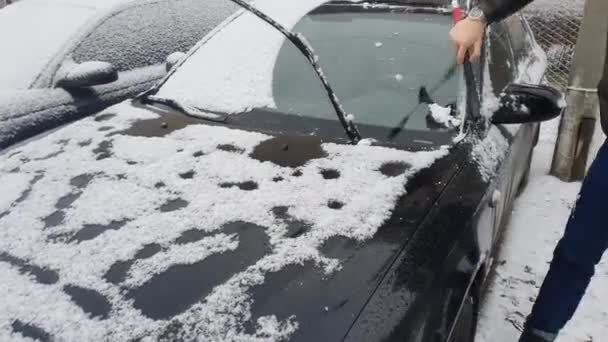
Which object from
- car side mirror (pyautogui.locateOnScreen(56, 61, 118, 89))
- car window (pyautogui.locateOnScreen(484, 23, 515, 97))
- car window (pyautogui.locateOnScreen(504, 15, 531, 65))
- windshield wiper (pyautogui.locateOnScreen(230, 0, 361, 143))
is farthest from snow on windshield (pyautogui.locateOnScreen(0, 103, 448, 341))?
car window (pyautogui.locateOnScreen(504, 15, 531, 65))

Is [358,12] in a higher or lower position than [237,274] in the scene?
higher

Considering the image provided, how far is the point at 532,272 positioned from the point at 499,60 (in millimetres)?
1041

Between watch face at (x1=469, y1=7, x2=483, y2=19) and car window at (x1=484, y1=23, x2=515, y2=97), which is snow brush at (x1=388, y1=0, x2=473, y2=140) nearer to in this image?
watch face at (x1=469, y1=7, x2=483, y2=19)

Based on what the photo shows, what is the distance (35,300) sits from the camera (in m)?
1.27

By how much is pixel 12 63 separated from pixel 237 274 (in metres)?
2.68

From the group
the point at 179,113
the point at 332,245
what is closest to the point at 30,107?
the point at 179,113

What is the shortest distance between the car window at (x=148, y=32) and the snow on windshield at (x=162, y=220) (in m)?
1.50

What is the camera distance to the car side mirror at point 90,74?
3.13 meters

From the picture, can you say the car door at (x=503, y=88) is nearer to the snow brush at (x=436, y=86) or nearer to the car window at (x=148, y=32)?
the snow brush at (x=436, y=86)

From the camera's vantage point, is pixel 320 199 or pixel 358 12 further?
pixel 358 12

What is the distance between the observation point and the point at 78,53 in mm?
3361

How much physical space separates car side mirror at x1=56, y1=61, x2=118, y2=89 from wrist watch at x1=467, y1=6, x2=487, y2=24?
6.77 ft

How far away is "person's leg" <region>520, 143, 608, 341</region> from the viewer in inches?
66.9

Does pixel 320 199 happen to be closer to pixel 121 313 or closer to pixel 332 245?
pixel 332 245
